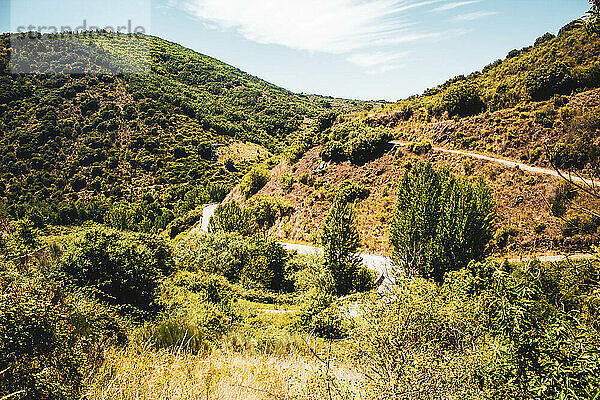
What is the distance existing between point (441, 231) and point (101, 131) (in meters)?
82.2

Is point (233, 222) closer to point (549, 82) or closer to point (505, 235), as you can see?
point (505, 235)

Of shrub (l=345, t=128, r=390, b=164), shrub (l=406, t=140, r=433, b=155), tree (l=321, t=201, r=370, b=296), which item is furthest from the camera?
shrub (l=345, t=128, r=390, b=164)

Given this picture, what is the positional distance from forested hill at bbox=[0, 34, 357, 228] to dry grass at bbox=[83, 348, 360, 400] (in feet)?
210

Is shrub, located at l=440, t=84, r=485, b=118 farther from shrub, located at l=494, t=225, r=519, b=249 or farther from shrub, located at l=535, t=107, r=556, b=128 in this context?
shrub, located at l=494, t=225, r=519, b=249

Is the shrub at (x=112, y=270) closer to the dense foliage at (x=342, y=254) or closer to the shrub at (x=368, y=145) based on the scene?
the dense foliage at (x=342, y=254)

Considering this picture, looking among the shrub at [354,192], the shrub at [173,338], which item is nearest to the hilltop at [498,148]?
the shrub at [354,192]

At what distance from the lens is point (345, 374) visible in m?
4.70

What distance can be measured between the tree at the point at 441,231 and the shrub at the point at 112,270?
493 inches

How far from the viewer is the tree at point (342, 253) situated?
1973 cm

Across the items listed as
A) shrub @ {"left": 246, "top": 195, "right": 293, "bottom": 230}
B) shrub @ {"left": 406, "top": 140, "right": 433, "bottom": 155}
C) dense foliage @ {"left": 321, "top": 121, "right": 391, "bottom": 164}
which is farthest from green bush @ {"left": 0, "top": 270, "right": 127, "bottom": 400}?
dense foliage @ {"left": 321, "top": 121, "right": 391, "bottom": 164}

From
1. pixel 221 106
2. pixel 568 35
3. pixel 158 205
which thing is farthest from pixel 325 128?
pixel 221 106

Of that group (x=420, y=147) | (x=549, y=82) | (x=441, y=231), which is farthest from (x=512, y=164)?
(x=441, y=231)

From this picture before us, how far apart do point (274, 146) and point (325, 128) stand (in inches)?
2059

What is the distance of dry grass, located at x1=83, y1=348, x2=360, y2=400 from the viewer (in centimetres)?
341
